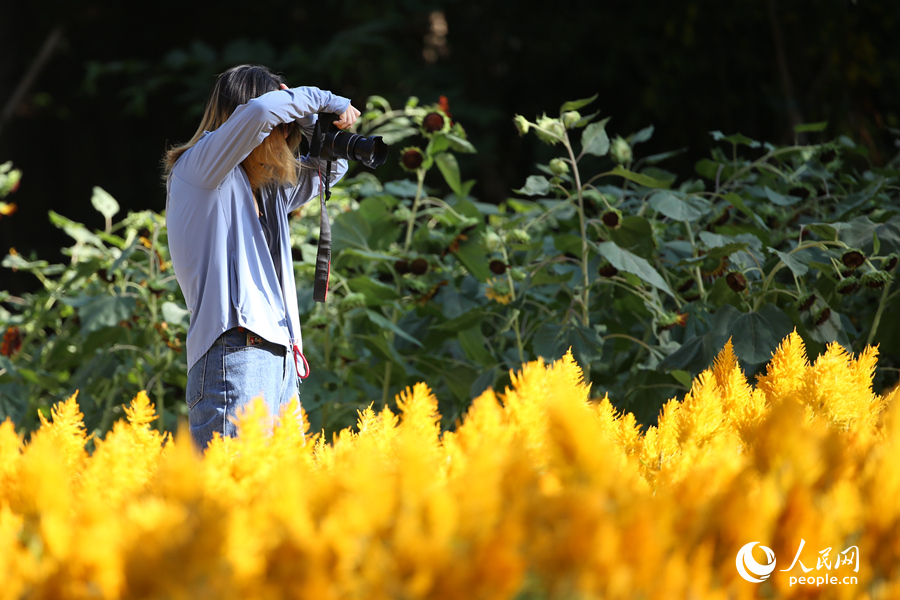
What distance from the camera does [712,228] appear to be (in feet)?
9.14

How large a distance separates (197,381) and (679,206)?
4.65ft

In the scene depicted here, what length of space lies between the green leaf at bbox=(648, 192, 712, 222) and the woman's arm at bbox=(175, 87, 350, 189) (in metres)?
1.10

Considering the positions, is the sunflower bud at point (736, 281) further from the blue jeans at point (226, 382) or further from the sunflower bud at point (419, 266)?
the blue jeans at point (226, 382)

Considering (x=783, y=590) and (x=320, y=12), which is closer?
(x=783, y=590)

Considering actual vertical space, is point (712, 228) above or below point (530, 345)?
above

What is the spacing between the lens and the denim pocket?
1.74m

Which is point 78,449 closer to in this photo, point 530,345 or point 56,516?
point 56,516

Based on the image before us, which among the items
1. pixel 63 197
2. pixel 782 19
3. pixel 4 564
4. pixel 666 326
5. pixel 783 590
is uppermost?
pixel 63 197

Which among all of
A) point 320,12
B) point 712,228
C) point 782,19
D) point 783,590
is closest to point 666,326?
point 712,228

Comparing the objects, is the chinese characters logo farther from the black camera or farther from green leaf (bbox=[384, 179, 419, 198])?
green leaf (bbox=[384, 179, 419, 198])

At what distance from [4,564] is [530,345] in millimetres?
1921

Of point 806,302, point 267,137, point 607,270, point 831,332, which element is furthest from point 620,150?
point 267,137

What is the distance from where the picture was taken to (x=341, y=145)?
78.0 inches

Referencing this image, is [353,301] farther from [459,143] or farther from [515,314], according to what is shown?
[459,143]
